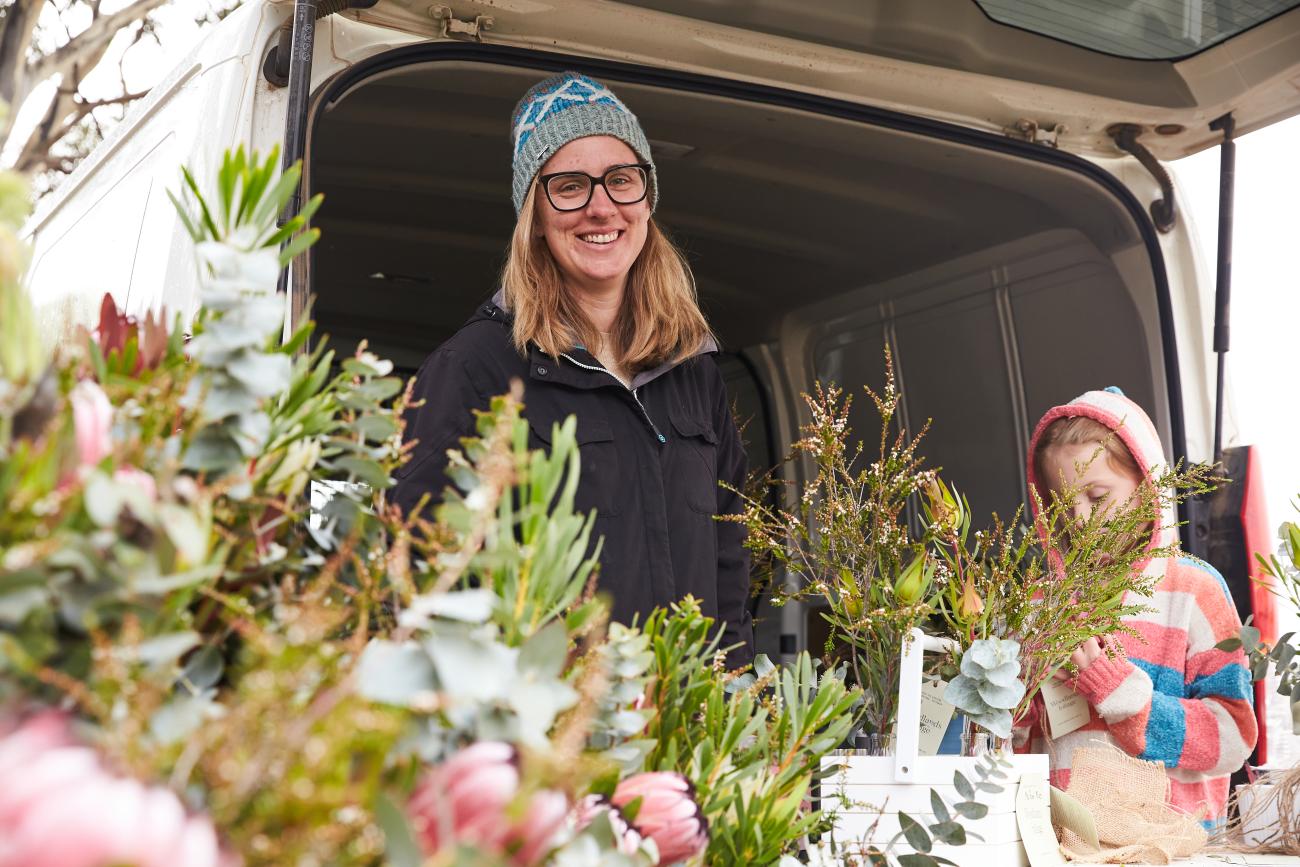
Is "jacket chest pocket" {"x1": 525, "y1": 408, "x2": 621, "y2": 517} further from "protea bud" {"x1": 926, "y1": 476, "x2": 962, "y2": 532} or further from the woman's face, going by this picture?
"protea bud" {"x1": 926, "y1": 476, "x2": 962, "y2": 532}

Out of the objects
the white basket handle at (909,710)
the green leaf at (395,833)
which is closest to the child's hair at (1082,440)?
the white basket handle at (909,710)

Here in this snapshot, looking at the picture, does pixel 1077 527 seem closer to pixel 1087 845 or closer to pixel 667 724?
pixel 1087 845

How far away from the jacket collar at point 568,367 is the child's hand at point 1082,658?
0.83 m

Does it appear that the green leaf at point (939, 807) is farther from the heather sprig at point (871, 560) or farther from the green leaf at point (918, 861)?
the heather sprig at point (871, 560)

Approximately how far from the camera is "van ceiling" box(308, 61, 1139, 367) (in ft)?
10.3

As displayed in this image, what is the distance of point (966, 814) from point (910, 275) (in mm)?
3234

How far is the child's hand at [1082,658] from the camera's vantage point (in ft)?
6.21

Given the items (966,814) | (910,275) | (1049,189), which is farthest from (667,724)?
(910,275)

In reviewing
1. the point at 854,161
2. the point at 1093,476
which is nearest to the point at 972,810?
the point at 1093,476

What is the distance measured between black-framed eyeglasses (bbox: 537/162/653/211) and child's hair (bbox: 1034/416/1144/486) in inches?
37.0

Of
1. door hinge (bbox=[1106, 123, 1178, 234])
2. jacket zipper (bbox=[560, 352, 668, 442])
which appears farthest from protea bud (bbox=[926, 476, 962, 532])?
door hinge (bbox=[1106, 123, 1178, 234])

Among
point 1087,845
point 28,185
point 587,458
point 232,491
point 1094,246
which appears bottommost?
point 1087,845

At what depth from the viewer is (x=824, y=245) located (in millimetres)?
4383

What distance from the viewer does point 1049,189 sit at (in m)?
3.31
